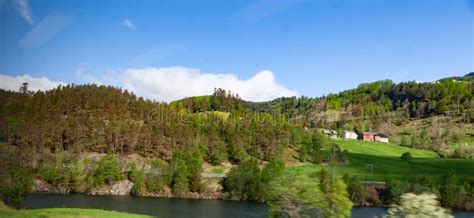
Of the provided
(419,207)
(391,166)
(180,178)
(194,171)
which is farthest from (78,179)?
(419,207)

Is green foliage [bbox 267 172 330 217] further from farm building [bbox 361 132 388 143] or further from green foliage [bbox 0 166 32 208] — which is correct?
farm building [bbox 361 132 388 143]

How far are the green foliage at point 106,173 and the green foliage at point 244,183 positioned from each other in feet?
69.1

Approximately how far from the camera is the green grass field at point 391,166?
10988cm

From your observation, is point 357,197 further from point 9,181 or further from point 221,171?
point 9,181

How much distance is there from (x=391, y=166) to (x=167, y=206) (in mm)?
63709

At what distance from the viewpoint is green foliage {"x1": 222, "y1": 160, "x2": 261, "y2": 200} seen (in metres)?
93.7

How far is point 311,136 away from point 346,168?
2043 cm

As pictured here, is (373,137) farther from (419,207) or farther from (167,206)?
(419,207)

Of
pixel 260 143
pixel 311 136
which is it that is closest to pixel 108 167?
pixel 260 143

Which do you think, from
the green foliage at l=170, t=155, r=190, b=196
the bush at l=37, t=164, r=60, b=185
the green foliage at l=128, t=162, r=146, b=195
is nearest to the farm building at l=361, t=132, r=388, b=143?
the green foliage at l=170, t=155, r=190, b=196

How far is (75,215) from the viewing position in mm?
34250

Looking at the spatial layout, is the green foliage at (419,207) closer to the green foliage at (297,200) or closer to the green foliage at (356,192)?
the green foliage at (297,200)

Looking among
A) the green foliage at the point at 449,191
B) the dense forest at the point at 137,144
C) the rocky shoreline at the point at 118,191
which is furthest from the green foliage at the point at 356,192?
the rocky shoreline at the point at 118,191

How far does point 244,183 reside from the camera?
95.6 metres
